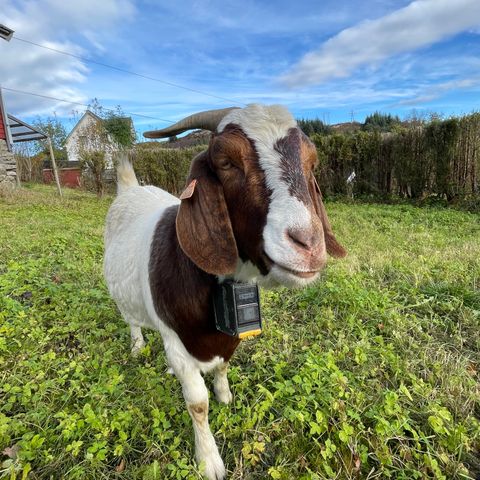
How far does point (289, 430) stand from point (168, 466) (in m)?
0.75

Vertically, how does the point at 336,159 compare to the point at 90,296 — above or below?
above

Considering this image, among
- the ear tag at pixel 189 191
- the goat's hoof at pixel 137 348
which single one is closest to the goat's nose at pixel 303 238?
the ear tag at pixel 189 191

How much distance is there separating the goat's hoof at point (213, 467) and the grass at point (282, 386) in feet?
0.19

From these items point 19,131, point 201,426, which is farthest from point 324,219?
point 19,131

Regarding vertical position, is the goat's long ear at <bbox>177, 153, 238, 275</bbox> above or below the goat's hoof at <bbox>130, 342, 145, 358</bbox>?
above

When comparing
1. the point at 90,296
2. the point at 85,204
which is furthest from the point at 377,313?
the point at 85,204

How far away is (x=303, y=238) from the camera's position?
120 cm

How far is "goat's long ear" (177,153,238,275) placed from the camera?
1.45 metres

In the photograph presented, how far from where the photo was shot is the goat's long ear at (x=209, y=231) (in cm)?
145

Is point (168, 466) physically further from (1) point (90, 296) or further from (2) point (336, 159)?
(2) point (336, 159)

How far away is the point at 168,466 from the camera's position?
189cm

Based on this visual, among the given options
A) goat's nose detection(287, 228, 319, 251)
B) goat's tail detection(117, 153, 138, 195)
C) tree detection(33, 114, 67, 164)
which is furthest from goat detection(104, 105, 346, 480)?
tree detection(33, 114, 67, 164)

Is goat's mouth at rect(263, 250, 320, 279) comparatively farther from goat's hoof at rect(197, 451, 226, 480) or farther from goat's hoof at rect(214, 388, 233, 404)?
goat's hoof at rect(214, 388, 233, 404)

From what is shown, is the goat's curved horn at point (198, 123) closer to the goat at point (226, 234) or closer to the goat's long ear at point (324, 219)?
the goat at point (226, 234)
